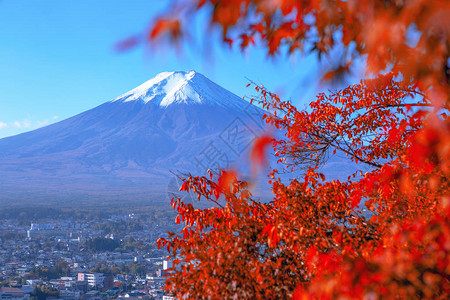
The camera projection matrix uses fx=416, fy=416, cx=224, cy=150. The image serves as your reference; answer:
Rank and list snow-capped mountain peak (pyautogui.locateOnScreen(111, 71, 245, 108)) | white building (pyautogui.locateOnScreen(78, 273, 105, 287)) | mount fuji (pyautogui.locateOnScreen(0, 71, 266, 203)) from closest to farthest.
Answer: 1. white building (pyautogui.locateOnScreen(78, 273, 105, 287))
2. mount fuji (pyautogui.locateOnScreen(0, 71, 266, 203))
3. snow-capped mountain peak (pyautogui.locateOnScreen(111, 71, 245, 108))

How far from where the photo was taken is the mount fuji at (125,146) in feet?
324

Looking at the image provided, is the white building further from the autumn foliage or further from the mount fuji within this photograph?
the mount fuji

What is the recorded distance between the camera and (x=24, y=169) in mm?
116750

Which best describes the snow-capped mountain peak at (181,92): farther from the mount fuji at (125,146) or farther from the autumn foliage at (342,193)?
the autumn foliage at (342,193)

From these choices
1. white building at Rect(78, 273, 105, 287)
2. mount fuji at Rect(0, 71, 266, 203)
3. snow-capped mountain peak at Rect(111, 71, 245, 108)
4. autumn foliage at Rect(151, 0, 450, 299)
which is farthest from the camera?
snow-capped mountain peak at Rect(111, 71, 245, 108)

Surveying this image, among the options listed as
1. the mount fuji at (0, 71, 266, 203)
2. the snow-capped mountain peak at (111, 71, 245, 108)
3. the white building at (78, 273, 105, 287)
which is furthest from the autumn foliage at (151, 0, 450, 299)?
the snow-capped mountain peak at (111, 71, 245, 108)

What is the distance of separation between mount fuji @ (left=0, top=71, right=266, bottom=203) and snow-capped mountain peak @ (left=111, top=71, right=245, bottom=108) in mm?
351

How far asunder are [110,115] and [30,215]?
2834 inches

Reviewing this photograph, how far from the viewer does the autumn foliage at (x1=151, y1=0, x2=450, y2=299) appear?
69.5 inches

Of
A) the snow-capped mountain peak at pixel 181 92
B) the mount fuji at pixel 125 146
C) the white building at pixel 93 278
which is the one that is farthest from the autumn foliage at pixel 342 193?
the snow-capped mountain peak at pixel 181 92

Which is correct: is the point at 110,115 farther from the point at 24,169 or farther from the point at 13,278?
the point at 13,278

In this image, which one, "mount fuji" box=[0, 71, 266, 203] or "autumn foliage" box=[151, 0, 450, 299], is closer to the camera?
"autumn foliage" box=[151, 0, 450, 299]

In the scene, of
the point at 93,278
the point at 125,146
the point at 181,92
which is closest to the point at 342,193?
the point at 93,278

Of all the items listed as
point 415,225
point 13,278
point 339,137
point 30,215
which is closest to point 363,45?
point 415,225
